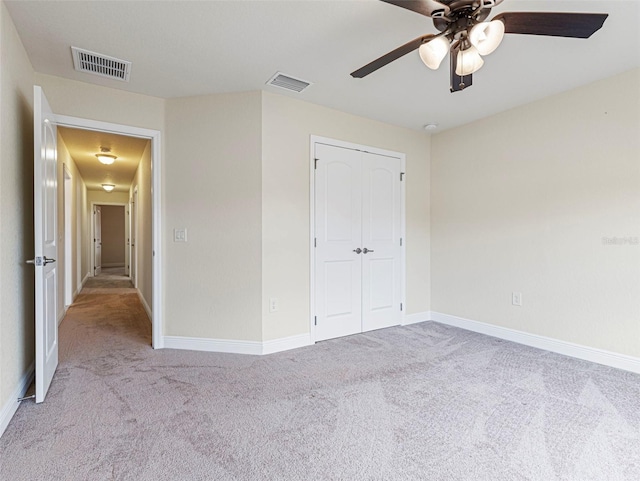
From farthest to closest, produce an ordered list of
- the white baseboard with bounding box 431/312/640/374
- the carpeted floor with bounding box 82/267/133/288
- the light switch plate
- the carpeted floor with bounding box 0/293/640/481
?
the carpeted floor with bounding box 82/267/133/288, the light switch plate, the white baseboard with bounding box 431/312/640/374, the carpeted floor with bounding box 0/293/640/481

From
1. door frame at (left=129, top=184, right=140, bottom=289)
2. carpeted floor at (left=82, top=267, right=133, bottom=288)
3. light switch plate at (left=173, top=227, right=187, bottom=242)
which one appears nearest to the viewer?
light switch plate at (left=173, top=227, right=187, bottom=242)

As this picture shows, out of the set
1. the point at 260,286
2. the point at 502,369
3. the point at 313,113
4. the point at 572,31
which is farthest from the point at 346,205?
the point at 572,31

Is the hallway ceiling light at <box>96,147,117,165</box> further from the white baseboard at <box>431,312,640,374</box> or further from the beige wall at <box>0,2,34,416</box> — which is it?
the white baseboard at <box>431,312,640,374</box>

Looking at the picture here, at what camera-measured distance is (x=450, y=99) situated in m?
3.25

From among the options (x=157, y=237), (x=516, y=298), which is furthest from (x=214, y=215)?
(x=516, y=298)

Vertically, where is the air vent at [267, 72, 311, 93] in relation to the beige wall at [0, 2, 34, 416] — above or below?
above

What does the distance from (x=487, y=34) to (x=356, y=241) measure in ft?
7.88

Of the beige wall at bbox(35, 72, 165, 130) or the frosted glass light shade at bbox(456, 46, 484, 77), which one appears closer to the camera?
the frosted glass light shade at bbox(456, 46, 484, 77)

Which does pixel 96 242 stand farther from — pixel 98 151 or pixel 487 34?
pixel 487 34

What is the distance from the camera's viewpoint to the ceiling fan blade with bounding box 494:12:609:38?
1.45 m

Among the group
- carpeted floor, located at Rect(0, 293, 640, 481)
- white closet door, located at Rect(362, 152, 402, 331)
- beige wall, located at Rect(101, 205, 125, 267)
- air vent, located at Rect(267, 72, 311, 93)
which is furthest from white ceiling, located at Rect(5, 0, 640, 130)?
beige wall, located at Rect(101, 205, 125, 267)

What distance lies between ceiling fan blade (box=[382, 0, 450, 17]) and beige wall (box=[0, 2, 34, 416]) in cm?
218

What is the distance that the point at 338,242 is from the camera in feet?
11.8

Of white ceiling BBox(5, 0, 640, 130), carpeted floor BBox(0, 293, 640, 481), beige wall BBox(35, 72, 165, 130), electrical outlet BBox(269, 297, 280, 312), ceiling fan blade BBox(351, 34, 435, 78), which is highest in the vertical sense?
white ceiling BBox(5, 0, 640, 130)
